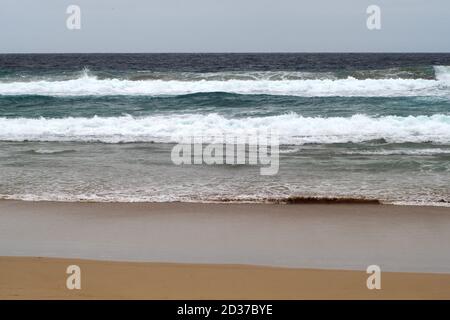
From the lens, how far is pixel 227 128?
1442 centimetres

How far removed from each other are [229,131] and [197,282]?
389 inches

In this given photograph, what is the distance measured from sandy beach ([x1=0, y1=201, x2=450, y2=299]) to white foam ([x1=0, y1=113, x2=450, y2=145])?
19.0 feet

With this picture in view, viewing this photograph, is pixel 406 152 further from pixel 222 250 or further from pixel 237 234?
pixel 222 250

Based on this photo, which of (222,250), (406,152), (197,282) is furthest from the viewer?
(406,152)

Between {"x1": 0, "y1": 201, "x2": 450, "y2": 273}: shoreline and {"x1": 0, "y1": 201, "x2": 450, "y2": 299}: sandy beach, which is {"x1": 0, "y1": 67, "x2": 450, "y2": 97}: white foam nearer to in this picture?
{"x1": 0, "y1": 201, "x2": 450, "y2": 273}: shoreline

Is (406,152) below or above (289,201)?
above

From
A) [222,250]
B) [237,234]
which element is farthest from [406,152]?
[222,250]

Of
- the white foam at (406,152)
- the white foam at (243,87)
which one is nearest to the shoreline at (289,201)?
the white foam at (406,152)

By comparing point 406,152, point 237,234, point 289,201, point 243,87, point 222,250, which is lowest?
point 222,250

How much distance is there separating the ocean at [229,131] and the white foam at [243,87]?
60 mm

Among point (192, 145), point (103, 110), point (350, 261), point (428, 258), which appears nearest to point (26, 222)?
point (350, 261)

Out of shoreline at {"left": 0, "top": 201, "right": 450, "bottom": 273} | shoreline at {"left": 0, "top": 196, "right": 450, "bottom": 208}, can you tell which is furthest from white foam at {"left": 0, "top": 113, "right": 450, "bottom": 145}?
shoreline at {"left": 0, "top": 201, "right": 450, "bottom": 273}

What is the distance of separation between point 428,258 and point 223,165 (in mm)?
4947

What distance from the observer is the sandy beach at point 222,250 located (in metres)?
4.16
